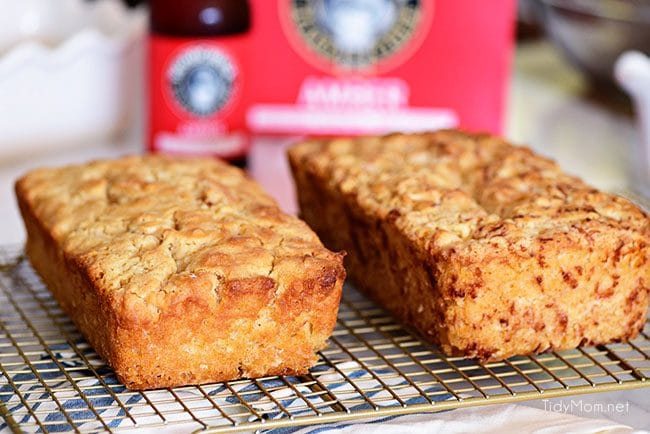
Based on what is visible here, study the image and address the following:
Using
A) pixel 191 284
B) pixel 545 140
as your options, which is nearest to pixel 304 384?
pixel 191 284

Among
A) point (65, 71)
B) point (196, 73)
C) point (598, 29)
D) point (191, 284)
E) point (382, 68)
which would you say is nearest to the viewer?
point (191, 284)

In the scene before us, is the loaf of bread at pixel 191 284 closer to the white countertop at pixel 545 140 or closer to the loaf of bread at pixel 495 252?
the loaf of bread at pixel 495 252

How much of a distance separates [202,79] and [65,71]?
0.31 meters

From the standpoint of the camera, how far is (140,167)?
170 cm

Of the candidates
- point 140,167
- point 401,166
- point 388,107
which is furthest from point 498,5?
point 140,167

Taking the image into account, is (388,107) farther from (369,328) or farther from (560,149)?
(369,328)

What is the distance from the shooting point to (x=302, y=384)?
4.45ft

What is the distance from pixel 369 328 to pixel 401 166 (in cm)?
27

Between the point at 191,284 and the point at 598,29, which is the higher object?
the point at 598,29

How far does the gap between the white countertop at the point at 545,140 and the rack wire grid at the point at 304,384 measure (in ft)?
1.91

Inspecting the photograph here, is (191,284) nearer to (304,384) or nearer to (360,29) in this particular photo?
(304,384)

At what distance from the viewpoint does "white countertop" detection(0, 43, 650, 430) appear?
7.43 feet

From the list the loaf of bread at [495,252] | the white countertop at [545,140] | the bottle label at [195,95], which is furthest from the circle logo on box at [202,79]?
the loaf of bread at [495,252]

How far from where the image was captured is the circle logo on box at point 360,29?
7.48ft
